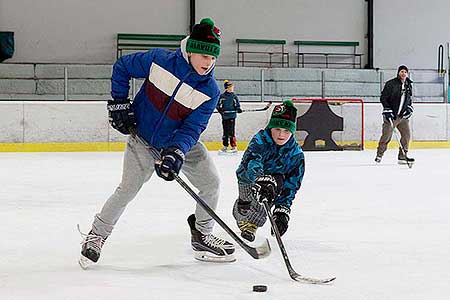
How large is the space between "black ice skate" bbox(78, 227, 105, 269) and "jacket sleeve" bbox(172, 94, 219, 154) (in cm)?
59

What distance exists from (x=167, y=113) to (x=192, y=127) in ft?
0.42

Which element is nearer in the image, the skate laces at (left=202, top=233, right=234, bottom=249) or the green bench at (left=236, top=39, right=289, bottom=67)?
the skate laces at (left=202, top=233, right=234, bottom=249)

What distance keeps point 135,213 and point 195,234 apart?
1589mm

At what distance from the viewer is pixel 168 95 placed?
10.8 ft

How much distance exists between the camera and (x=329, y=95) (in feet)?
55.5

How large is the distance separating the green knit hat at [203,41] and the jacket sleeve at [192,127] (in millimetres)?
255

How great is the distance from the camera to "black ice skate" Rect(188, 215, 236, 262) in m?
3.54

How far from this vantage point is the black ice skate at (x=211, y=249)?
11.6ft

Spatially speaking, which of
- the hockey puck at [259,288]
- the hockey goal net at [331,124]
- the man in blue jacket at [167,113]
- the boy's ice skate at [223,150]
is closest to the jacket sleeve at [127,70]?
the man in blue jacket at [167,113]

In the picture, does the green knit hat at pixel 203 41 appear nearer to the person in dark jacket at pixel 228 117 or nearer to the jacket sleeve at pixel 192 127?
the jacket sleeve at pixel 192 127

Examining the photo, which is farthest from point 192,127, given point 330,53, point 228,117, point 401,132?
point 330,53

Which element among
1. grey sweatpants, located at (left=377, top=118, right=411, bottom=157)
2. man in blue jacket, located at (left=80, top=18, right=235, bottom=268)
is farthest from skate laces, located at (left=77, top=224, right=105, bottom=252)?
grey sweatpants, located at (left=377, top=118, right=411, bottom=157)

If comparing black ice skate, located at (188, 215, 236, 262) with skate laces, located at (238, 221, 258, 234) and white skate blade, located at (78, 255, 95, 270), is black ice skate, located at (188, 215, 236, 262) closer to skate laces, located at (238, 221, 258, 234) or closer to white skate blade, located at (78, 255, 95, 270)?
Answer: skate laces, located at (238, 221, 258, 234)

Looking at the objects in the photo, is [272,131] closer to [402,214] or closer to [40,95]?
[402,214]
